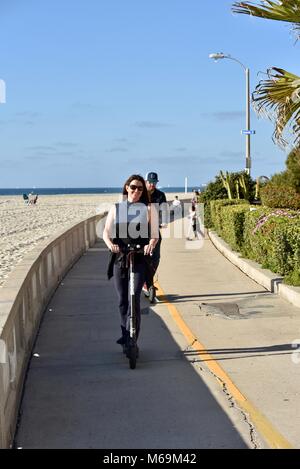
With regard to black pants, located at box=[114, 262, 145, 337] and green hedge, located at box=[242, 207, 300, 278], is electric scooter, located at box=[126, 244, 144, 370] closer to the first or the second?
black pants, located at box=[114, 262, 145, 337]

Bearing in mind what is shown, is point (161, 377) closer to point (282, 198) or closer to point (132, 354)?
point (132, 354)

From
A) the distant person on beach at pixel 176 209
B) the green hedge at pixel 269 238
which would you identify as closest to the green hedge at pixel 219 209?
the green hedge at pixel 269 238

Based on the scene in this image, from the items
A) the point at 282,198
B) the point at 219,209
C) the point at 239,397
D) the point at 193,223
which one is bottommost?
the point at 239,397

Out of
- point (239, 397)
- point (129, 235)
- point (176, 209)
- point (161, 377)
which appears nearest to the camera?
point (239, 397)

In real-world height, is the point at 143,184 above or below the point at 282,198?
above

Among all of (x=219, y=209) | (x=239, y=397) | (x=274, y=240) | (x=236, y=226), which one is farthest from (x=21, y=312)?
(x=219, y=209)

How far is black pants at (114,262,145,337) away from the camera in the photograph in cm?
718

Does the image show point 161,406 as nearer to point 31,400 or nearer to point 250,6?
point 31,400

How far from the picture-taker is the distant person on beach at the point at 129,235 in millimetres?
7188

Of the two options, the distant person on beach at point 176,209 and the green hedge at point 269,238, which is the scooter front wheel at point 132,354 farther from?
the distant person on beach at point 176,209

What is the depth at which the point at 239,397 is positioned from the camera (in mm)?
6148

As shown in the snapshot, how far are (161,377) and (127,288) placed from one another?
Answer: 40.3 inches

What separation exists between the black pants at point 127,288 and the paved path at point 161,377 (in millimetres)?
469
